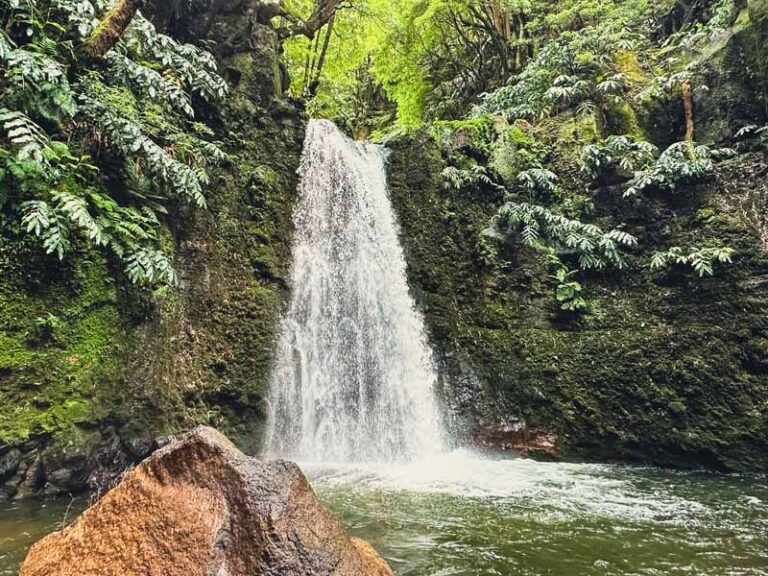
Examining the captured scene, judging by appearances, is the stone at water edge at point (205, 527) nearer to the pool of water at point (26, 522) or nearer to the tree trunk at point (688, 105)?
the pool of water at point (26, 522)

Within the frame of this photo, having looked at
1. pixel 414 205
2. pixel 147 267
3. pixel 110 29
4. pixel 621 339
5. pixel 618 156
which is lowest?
pixel 621 339

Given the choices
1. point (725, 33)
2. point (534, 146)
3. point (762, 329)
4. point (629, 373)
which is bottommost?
point (629, 373)

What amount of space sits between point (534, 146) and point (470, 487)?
655cm

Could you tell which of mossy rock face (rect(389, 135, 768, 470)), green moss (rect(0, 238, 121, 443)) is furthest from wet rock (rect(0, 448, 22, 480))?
mossy rock face (rect(389, 135, 768, 470))

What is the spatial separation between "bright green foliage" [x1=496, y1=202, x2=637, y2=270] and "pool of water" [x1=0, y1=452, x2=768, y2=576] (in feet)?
10.7

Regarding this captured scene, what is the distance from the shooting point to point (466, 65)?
1436 centimetres

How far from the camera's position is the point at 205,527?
6.95 feet

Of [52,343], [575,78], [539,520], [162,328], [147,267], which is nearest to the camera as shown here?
[539,520]

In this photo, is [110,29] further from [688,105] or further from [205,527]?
[688,105]

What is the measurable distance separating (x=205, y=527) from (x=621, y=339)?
21.4 ft

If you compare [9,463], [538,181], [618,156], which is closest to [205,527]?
[9,463]

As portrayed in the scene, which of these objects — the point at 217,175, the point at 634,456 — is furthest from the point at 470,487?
the point at 217,175

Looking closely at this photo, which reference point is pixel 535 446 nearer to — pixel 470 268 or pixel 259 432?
pixel 470 268

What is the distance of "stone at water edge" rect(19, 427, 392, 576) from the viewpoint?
202cm
